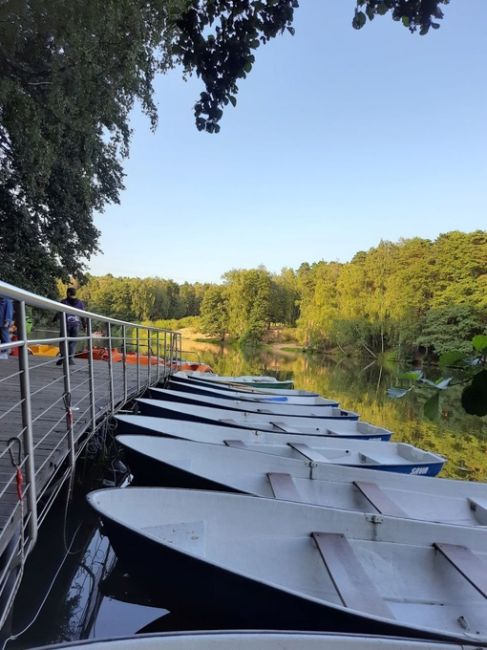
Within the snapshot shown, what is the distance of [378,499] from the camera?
3.84 meters

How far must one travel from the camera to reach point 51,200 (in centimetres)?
1151

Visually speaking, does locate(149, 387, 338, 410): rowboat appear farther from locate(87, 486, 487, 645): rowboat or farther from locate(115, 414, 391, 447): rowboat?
locate(87, 486, 487, 645): rowboat

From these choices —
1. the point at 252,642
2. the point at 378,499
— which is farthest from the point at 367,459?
the point at 252,642

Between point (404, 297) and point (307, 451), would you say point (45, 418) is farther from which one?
point (404, 297)

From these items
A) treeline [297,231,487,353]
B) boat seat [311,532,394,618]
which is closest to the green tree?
treeline [297,231,487,353]

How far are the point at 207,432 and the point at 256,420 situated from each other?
1.77m

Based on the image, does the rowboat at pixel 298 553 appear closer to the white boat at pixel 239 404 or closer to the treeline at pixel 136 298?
the white boat at pixel 239 404

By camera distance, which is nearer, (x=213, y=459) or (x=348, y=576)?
(x=348, y=576)

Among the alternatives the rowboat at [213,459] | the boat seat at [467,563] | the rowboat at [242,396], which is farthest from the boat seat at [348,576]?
the rowboat at [242,396]

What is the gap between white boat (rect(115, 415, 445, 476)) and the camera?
16.7ft

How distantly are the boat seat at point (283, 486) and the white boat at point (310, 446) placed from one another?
0.73 m

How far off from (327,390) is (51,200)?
12.9 metres

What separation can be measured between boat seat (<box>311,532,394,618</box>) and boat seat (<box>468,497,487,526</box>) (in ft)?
6.05

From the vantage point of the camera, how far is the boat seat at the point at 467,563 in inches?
101
